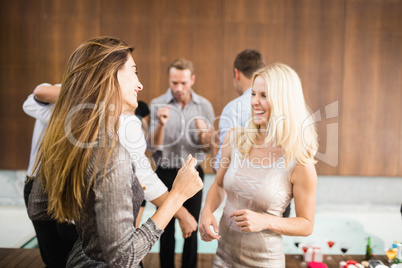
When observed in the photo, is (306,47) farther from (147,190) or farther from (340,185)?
(147,190)

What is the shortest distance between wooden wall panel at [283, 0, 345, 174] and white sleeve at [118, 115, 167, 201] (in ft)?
9.70

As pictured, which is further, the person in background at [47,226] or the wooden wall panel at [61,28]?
the wooden wall panel at [61,28]

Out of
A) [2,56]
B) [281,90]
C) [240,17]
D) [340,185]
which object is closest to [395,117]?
[340,185]

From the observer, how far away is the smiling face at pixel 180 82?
9.68 ft

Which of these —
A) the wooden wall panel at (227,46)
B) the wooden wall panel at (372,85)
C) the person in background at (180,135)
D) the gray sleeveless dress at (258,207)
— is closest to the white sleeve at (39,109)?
the person in background at (180,135)

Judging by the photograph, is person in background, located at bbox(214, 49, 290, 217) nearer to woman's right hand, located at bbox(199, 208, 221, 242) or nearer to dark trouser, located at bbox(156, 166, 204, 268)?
dark trouser, located at bbox(156, 166, 204, 268)

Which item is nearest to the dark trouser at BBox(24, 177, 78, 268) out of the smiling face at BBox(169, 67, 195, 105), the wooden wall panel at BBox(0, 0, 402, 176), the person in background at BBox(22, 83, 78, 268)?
the person in background at BBox(22, 83, 78, 268)

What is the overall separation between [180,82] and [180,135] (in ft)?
Answer: 1.51

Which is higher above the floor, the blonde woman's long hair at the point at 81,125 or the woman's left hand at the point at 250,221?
the blonde woman's long hair at the point at 81,125

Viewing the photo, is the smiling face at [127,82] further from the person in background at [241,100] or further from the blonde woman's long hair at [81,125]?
the person in background at [241,100]

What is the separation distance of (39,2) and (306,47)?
3.26 m

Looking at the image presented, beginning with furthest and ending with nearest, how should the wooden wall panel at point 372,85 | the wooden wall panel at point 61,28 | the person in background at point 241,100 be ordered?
the wooden wall panel at point 372,85 < the wooden wall panel at point 61,28 < the person in background at point 241,100

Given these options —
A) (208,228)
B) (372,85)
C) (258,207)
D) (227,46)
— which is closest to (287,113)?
(258,207)

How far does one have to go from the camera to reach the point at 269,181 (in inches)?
57.0
